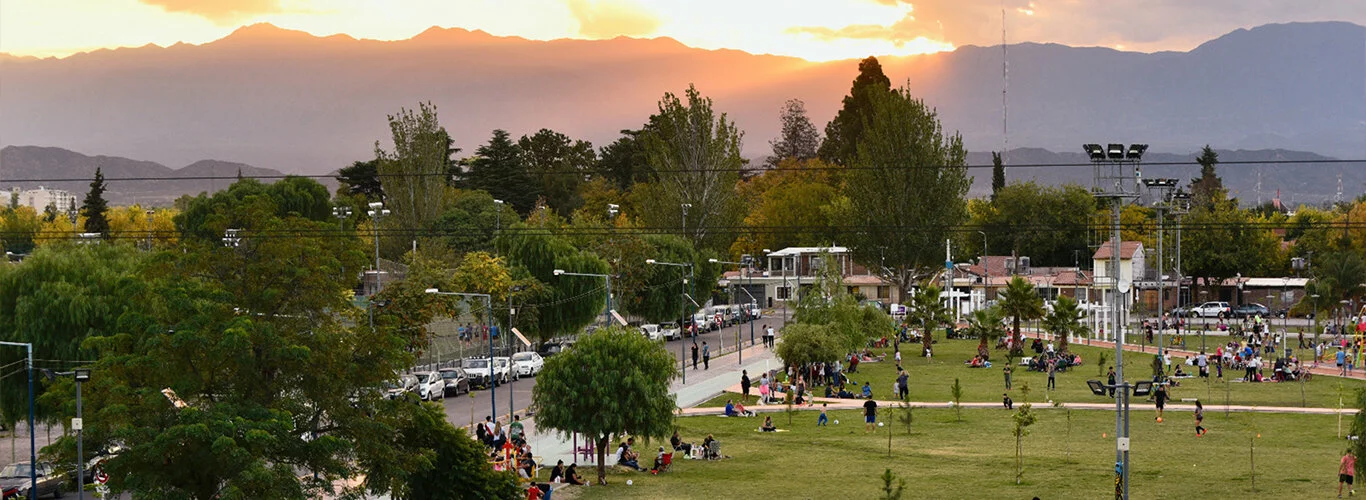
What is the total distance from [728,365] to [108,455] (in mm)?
43184

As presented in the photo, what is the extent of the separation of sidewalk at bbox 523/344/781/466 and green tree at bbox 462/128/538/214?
59759 mm

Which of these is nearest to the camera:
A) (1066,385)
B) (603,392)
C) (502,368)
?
(603,392)

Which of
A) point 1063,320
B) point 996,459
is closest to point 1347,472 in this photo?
point 996,459

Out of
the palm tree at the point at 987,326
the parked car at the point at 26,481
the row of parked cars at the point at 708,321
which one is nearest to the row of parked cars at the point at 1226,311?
the row of parked cars at the point at 708,321

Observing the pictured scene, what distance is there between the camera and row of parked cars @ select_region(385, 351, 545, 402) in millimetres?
53781

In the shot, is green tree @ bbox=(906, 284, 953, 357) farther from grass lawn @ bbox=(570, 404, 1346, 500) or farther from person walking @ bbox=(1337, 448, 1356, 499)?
person walking @ bbox=(1337, 448, 1356, 499)

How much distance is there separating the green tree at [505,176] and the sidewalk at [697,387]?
2353 inches

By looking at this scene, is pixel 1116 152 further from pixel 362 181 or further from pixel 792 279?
pixel 362 181

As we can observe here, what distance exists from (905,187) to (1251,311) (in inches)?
1082

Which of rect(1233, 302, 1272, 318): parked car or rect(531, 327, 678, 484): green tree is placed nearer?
rect(531, 327, 678, 484): green tree

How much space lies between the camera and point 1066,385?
59.5 m

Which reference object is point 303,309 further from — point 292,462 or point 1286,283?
point 1286,283

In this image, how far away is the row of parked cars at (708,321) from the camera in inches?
3347

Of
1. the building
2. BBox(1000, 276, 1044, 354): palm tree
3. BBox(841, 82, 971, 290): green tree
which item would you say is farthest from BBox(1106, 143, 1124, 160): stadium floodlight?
the building
